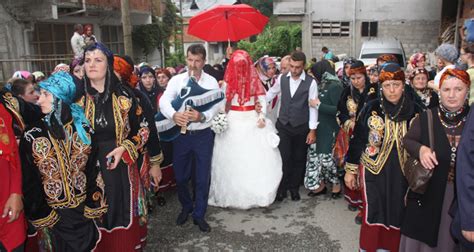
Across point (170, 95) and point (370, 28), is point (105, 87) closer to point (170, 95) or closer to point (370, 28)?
point (170, 95)

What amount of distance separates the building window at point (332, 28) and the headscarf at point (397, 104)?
21603 millimetres

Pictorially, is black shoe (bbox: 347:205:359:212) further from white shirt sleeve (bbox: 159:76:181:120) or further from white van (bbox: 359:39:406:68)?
white van (bbox: 359:39:406:68)

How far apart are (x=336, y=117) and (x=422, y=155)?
96.0 inches

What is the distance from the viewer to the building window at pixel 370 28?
942 inches

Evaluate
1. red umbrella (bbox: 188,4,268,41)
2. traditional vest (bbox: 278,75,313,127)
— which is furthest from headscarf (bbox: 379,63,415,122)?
red umbrella (bbox: 188,4,268,41)

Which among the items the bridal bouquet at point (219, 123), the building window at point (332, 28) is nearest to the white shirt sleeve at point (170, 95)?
the bridal bouquet at point (219, 123)

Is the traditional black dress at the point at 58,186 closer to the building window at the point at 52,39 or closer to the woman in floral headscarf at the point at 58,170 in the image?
the woman in floral headscarf at the point at 58,170

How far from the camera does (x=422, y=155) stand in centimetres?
302

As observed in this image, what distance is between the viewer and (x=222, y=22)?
6.34m

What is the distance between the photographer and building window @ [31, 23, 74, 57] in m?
14.8

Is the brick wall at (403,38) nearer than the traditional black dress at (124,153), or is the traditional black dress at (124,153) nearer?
the traditional black dress at (124,153)

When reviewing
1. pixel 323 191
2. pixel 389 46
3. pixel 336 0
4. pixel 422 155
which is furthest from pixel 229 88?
pixel 336 0

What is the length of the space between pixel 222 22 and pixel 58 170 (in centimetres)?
403

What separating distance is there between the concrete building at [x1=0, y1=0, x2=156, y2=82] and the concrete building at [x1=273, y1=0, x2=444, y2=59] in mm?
9311
